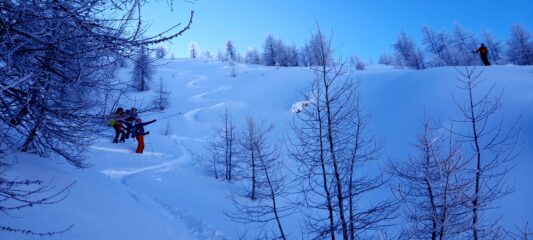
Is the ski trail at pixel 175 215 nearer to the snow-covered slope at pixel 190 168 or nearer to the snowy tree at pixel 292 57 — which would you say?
the snow-covered slope at pixel 190 168

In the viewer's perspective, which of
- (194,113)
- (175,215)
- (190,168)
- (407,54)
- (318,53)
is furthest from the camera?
(407,54)

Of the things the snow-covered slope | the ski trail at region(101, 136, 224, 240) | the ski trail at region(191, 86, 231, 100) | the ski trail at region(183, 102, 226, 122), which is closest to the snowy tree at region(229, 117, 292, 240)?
the snow-covered slope

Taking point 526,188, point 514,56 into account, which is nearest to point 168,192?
point 526,188

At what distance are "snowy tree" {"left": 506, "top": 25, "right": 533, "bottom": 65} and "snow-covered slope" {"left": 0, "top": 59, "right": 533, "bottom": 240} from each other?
32.2 metres

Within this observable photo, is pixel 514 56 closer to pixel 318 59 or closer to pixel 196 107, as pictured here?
pixel 196 107

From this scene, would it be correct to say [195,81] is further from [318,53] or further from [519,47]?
[519,47]

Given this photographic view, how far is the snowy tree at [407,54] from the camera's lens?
5028cm

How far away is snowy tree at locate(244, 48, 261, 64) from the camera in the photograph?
78.1m

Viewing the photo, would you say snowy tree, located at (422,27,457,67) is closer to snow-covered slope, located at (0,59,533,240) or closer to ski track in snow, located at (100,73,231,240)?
snow-covered slope, located at (0,59,533,240)

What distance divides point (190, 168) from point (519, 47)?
53349 millimetres

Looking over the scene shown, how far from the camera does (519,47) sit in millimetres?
44219

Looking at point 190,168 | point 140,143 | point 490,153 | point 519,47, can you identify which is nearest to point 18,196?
point 140,143

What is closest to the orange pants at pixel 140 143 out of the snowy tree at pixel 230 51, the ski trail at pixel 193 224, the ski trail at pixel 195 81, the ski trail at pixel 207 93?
the ski trail at pixel 193 224

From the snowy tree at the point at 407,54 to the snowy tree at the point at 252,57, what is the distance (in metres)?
33.4
